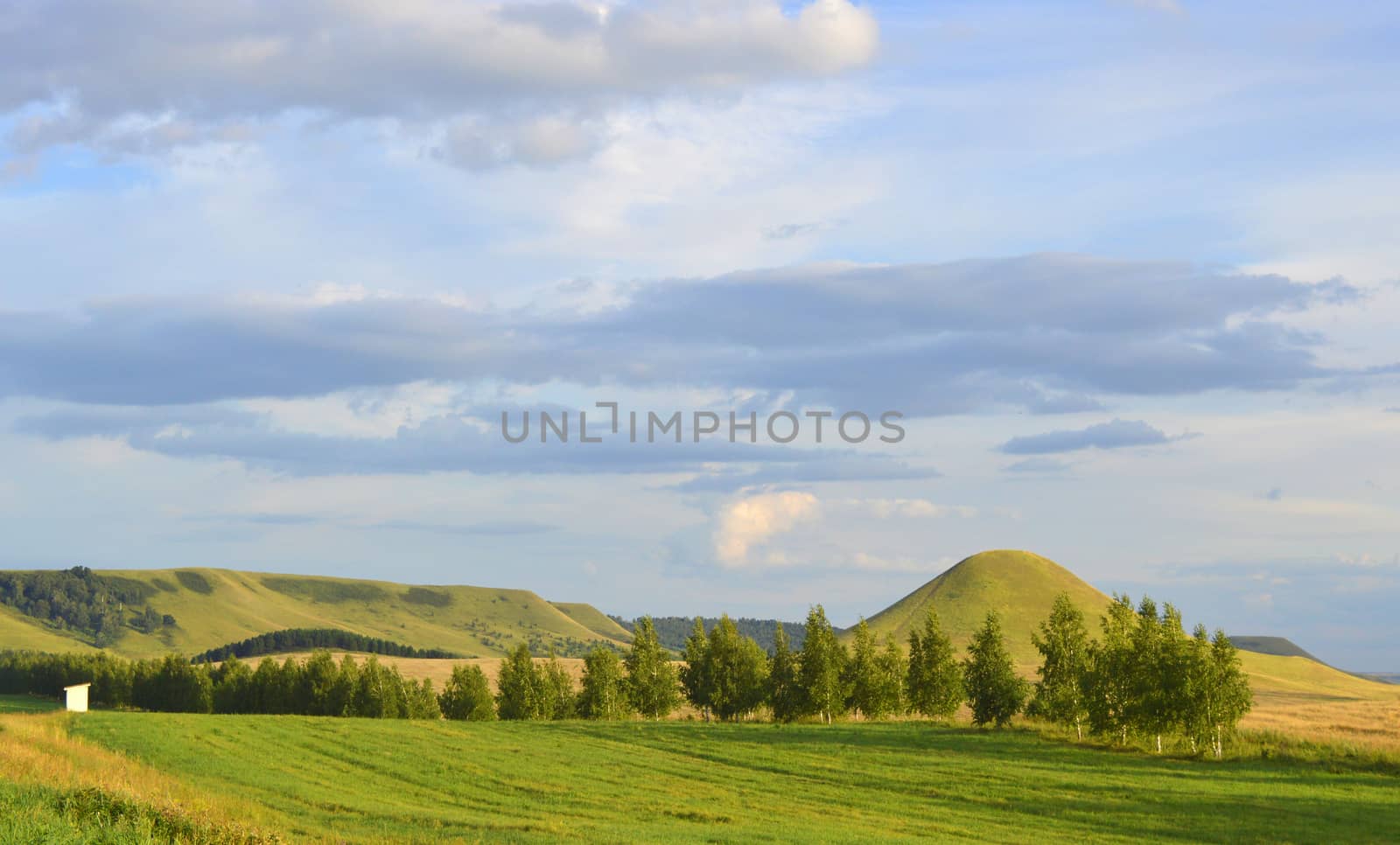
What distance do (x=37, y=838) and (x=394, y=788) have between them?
28076 millimetres

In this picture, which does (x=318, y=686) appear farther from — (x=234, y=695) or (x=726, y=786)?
(x=726, y=786)

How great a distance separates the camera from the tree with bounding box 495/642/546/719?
121438 millimetres

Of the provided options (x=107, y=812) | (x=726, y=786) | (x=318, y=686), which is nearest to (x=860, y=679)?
(x=726, y=786)

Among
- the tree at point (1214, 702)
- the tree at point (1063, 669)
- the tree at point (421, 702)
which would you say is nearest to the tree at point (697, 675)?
the tree at point (421, 702)

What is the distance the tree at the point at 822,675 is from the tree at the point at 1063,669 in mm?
22530

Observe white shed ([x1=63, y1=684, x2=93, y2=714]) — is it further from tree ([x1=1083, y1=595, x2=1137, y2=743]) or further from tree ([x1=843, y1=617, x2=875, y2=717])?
tree ([x1=1083, y1=595, x2=1137, y2=743])

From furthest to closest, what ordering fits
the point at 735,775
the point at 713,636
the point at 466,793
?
1. the point at 713,636
2. the point at 735,775
3. the point at 466,793

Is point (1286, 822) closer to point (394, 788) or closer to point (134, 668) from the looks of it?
point (394, 788)

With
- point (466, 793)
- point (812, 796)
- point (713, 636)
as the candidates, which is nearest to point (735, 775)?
point (812, 796)

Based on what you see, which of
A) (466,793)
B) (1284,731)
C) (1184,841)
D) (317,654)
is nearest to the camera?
(1184,841)

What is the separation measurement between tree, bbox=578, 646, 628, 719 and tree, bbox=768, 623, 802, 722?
→ 55.5 ft

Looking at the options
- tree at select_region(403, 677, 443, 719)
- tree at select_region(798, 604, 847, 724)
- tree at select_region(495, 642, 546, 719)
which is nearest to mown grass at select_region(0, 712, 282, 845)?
tree at select_region(798, 604, 847, 724)

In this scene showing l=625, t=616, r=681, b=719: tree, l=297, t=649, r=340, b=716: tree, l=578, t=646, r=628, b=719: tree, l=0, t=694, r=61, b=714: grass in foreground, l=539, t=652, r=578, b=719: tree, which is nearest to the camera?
l=0, t=694, r=61, b=714: grass in foreground

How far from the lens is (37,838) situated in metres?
22.8
